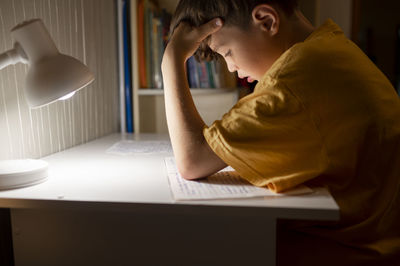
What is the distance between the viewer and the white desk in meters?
0.56

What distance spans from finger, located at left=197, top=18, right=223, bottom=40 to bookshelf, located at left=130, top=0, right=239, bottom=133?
31.2 inches

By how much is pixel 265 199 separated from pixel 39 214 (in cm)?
40

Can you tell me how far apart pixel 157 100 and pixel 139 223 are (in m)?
1.15

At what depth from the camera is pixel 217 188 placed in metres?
0.65

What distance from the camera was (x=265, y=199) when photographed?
0.58 metres

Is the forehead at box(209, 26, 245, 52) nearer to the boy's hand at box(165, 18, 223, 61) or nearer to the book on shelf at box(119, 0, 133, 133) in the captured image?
the boy's hand at box(165, 18, 223, 61)

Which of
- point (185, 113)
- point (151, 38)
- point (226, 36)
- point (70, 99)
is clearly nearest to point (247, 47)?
point (226, 36)

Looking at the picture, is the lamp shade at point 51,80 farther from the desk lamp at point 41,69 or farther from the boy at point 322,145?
the boy at point 322,145

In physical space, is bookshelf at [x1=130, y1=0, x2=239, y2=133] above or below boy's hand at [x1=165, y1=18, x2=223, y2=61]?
below

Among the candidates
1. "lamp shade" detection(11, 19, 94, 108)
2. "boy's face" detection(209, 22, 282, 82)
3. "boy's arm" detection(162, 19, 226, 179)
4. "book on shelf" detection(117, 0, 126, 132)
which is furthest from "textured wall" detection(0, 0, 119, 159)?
"boy's face" detection(209, 22, 282, 82)

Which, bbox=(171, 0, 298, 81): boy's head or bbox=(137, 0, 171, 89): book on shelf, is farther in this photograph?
bbox=(137, 0, 171, 89): book on shelf

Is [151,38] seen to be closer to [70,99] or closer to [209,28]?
[70,99]

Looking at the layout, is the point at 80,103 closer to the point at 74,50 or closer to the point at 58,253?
the point at 74,50

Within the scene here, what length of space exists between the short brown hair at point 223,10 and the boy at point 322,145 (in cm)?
15
